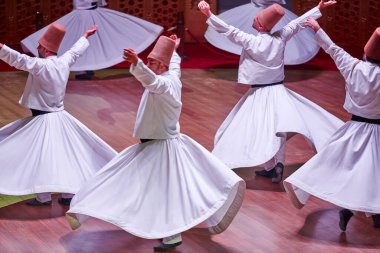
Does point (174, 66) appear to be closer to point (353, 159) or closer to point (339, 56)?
point (339, 56)

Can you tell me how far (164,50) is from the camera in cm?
543

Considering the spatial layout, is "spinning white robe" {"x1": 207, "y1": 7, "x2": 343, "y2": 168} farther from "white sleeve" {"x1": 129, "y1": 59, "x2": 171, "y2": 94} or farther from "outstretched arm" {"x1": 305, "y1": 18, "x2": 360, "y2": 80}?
"white sleeve" {"x1": 129, "y1": 59, "x2": 171, "y2": 94}

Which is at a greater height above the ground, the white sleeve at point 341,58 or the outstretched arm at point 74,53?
the white sleeve at point 341,58

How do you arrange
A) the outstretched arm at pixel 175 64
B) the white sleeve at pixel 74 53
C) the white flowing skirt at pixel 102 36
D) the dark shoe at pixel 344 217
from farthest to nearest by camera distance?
the white flowing skirt at pixel 102 36, the white sleeve at pixel 74 53, the dark shoe at pixel 344 217, the outstretched arm at pixel 175 64

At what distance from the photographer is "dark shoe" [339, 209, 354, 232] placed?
589 centimetres

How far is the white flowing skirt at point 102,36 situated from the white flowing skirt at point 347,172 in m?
4.09

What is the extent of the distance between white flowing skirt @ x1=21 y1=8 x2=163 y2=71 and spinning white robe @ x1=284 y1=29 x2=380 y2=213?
4067 mm

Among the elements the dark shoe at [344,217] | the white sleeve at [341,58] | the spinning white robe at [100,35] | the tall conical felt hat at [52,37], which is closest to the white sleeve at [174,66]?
the tall conical felt hat at [52,37]

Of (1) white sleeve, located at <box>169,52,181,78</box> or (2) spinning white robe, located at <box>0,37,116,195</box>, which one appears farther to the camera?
(2) spinning white robe, located at <box>0,37,116,195</box>

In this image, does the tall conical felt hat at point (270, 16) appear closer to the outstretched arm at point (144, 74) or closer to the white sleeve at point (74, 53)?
the white sleeve at point (74, 53)

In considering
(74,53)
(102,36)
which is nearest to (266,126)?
(74,53)

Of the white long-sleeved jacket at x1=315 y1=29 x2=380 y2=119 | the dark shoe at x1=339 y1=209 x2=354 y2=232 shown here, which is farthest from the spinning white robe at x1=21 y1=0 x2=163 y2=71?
the dark shoe at x1=339 y1=209 x2=354 y2=232

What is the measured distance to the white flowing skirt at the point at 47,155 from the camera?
6.10 m

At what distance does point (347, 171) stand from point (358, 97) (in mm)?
477
